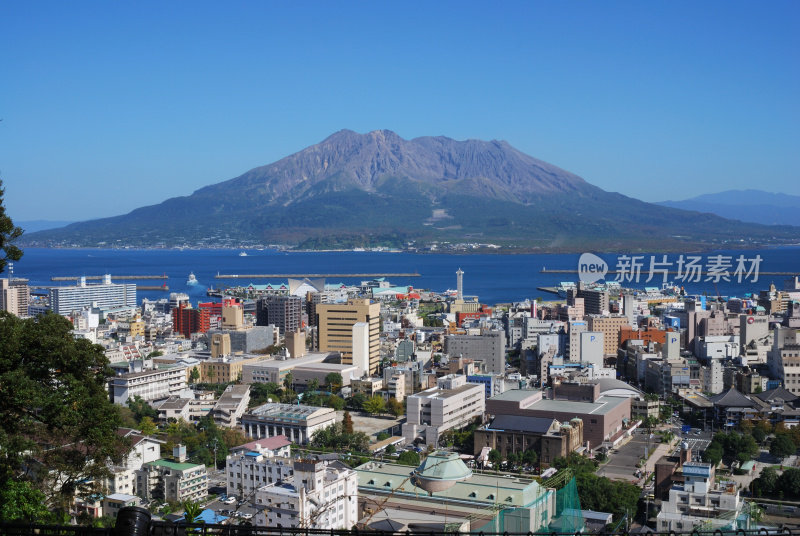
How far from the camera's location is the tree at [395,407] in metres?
10.6

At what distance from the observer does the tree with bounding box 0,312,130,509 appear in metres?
2.38

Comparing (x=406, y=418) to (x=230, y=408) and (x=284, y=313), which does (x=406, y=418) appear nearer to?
(x=230, y=408)

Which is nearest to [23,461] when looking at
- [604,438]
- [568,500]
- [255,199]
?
[568,500]

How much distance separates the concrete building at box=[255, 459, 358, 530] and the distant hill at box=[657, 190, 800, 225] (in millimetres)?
85935

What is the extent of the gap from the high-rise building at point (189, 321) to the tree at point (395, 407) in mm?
7573

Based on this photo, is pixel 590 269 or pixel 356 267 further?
pixel 356 267

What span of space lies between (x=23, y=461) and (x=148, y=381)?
8788 mm

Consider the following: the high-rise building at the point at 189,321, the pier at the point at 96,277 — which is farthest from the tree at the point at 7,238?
the pier at the point at 96,277

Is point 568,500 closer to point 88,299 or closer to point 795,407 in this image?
point 795,407

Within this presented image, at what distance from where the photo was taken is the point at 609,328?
15.1 metres

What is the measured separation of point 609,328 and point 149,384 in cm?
805

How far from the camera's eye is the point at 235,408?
998cm

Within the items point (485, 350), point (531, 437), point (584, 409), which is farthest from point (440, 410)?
point (485, 350)

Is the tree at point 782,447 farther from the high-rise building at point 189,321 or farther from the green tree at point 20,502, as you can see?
the high-rise building at point 189,321
